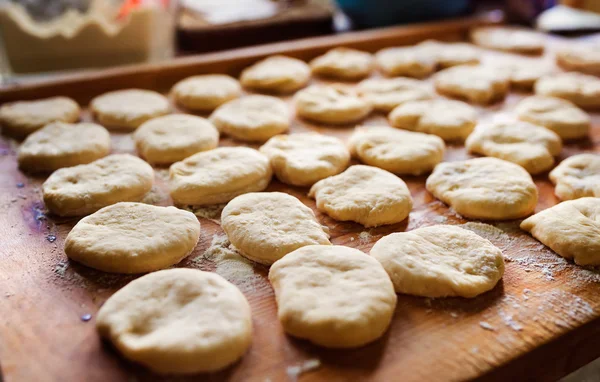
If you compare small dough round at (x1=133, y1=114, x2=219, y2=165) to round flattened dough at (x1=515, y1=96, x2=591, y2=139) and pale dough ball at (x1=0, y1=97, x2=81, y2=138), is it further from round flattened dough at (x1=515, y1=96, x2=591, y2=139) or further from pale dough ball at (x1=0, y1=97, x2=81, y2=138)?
round flattened dough at (x1=515, y1=96, x2=591, y2=139)

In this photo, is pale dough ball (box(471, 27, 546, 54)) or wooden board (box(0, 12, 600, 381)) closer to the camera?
wooden board (box(0, 12, 600, 381))

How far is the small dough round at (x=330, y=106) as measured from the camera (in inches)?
84.4

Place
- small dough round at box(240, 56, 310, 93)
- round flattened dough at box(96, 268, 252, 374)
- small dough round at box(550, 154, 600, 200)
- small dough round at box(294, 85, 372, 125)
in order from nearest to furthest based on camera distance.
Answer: round flattened dough at box(96, 268, 252, 374)
small dough round at box(550, 154, 600, 200)
small dough round at box(294, 85, 372, 125)
small dough round at box(240, 56, 310, 93)

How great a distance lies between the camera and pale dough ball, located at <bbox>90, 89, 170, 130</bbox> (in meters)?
2.08

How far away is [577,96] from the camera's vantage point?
230 cm

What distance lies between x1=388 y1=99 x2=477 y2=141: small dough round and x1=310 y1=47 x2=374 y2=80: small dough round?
0.44m

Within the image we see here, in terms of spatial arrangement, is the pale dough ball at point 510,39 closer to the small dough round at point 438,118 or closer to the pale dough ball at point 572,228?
the small dough round at point 438,118

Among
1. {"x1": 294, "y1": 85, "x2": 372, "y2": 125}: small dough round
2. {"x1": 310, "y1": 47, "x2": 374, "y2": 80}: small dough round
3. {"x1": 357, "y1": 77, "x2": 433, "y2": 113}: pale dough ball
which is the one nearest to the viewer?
{"x1": 294, "y1": 85, "x2": 372, "y2": 125}: small dough round

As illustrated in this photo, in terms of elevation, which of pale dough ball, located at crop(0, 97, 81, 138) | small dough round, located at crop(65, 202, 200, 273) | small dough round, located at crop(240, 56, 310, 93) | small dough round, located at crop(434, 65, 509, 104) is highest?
small dough round, located at crop(434, 65, 509, 104)

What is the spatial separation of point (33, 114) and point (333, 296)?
1.46m

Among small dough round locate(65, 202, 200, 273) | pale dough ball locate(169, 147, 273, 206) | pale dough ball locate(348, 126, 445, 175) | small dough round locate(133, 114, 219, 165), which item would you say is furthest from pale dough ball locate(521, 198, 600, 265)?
small dough round locate(133, 114, 219, 165)

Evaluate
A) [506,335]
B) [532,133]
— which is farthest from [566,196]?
[506,335]

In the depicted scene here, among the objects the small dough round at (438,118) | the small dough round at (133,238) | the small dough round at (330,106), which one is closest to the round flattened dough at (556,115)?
the small dough round at (438,118)

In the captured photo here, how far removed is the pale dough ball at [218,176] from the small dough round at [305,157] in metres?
0.05
